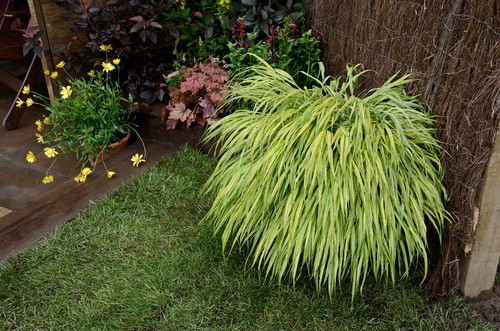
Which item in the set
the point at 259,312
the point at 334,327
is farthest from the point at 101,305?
the point at 334,327

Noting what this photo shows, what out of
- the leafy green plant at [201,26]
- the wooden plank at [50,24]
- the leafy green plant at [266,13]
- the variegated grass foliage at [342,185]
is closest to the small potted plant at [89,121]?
the wooden plank at [50,24]

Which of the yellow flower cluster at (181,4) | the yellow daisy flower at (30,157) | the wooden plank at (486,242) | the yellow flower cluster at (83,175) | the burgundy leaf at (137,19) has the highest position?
the yellow flower cluster at (181,4)

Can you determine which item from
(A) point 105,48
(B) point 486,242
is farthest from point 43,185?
(B) point 486,242

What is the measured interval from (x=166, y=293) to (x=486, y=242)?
1314 millimetres

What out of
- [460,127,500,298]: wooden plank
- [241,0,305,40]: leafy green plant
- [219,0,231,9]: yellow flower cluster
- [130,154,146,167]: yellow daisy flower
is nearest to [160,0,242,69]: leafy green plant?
[219,0,231,9]: yellow flower cluster

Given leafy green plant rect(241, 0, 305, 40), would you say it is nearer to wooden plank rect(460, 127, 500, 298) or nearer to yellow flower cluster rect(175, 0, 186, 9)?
yellow flower cluster rect(175, 0, 186, 9)

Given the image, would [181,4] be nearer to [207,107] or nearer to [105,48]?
[105,48]

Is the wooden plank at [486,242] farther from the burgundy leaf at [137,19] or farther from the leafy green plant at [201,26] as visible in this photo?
the burgundy leaf at [137,19]

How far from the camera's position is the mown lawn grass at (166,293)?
2.19 m

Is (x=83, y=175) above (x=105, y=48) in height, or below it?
below

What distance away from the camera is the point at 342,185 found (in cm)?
207

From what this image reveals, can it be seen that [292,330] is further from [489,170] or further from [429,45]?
[429,45]

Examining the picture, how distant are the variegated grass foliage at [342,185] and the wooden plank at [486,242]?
153 millimetres

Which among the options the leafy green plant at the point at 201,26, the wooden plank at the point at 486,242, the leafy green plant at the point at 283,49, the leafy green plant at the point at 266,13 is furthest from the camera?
the leafy green plant at the point at 201,26
